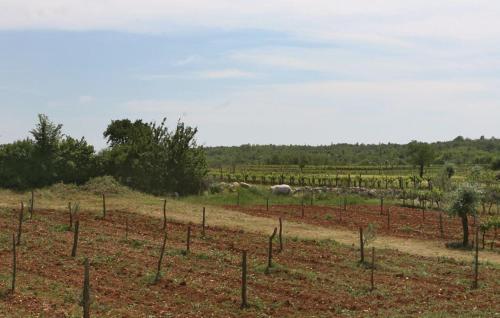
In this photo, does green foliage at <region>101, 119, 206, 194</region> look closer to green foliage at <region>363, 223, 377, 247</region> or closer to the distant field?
the distant field

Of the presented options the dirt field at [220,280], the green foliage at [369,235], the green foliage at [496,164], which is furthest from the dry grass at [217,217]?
the green foliage at [496,164]

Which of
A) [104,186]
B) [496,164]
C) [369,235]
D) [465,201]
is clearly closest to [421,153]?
[496,164]

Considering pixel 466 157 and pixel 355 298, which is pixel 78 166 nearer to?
pixel 355 298

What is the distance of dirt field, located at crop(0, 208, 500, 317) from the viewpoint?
17703 millimetres

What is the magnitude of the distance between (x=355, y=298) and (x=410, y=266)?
22.5ft

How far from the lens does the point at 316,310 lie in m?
18.1

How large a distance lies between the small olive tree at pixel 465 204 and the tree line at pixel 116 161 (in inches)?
1102

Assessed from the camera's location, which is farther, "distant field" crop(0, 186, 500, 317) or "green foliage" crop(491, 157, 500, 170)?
"green foliage" crop(491, 157, 500, 170)

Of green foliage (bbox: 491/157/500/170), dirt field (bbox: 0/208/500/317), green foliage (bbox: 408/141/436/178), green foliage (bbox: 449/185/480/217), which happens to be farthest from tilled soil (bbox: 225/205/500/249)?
green foliage (bbox: 491/157/500/170)

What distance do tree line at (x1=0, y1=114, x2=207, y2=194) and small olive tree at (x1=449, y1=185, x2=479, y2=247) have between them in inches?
1102

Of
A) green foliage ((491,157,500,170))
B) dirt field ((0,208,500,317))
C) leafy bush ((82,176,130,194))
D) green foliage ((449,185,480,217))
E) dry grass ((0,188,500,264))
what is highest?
green foliage ((491,157,500,170))

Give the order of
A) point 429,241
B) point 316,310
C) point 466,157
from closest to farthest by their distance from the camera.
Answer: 1. point 316,310
2. point 429,241
3. point 466,157

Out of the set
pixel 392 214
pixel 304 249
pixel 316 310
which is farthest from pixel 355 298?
pixel 392 214

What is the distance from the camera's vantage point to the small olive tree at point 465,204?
32.1 meters
